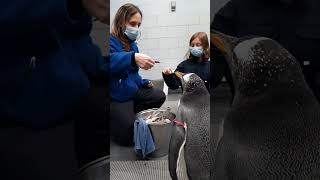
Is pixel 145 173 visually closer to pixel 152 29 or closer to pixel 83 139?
pixel 83 139

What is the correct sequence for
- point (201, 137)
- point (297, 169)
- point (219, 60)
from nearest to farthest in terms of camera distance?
point (297, 169) < point (219, 60) < point (201, 137)

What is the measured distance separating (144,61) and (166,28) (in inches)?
5.5

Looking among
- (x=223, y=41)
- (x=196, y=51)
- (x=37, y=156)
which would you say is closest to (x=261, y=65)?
(x=223, y=41)

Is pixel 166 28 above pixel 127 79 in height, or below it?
above

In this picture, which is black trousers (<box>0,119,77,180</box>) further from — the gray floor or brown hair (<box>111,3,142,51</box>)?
brown hair (<box>111,3,142,51</box>)

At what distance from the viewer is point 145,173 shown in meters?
1.27

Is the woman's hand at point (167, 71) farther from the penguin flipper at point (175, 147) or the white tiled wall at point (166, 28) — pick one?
the penguin flipper at point (175, 147)

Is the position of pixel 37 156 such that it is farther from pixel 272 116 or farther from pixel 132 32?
pixel 272 116

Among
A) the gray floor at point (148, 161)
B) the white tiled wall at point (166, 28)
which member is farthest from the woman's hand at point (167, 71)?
→ the gray floor at point (148, 161)

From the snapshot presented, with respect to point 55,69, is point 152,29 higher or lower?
higher

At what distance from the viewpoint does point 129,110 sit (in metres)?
1.23

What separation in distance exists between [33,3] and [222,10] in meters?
0.57

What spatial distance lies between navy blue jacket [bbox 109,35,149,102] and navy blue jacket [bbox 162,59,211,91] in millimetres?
86

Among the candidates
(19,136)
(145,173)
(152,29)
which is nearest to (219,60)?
(152,29)
